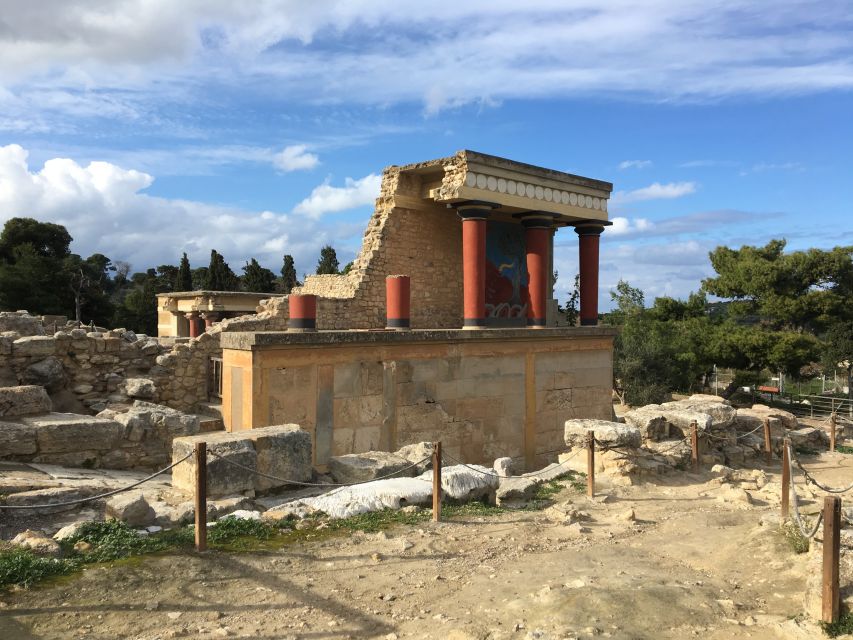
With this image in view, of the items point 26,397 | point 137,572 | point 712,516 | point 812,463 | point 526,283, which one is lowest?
point 812,463

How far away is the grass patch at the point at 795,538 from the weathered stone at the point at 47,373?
1073 cm

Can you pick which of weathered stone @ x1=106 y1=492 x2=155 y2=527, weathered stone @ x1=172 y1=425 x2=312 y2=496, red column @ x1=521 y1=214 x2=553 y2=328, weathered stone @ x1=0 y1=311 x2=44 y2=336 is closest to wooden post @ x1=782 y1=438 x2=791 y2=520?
weathered stone @ x1=172 y1=425 x2=312 y2=496

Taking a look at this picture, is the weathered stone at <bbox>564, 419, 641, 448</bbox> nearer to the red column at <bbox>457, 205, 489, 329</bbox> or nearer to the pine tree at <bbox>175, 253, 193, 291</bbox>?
the red column at <bbox>457, 205, 489, 329</bbox>

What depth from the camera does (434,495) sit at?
6.38 m

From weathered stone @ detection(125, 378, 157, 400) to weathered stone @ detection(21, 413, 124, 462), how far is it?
392 cm

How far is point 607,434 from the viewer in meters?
9.29

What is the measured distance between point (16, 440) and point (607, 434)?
7.28 m

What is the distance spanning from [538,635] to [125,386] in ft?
33.6

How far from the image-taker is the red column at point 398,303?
10938mm

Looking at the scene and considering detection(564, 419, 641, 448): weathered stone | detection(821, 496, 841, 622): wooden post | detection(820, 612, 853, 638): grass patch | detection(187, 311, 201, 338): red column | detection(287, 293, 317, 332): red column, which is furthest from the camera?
detection(187, 311, 201, 338): red column

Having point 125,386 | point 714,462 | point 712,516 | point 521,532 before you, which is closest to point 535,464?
point 714,462

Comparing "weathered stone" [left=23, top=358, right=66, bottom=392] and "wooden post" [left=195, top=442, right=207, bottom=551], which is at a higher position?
"weathered stone" [left=23, top=358, right=66, bottom=392]

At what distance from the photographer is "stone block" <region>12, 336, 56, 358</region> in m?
10.5

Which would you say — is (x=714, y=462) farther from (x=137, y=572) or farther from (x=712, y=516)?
(x=137, y=572)
